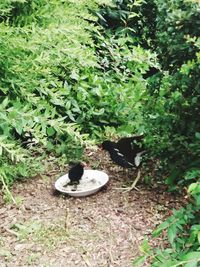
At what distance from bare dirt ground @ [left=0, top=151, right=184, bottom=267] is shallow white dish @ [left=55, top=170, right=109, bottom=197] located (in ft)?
0.15

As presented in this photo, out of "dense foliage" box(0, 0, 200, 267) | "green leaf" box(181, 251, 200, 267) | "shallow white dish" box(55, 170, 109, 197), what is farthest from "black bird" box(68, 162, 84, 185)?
"green leaf" box(181, 251, 200, 267)

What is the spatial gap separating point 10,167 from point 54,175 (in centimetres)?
35

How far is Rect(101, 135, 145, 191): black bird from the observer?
3230 mm

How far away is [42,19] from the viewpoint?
343cm

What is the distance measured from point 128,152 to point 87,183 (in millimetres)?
365

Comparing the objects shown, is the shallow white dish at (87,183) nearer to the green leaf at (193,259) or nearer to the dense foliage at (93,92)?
the dense foliage at (93,92)

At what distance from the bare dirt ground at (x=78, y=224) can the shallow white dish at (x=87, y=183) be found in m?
0.05

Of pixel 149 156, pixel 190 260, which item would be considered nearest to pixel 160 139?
pixel 149 156

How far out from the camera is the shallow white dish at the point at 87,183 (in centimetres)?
306

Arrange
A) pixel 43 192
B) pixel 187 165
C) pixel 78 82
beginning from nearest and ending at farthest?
pixel 187 165
pixel 43 192
pixel 78 82

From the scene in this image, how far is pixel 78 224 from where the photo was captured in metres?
2.81

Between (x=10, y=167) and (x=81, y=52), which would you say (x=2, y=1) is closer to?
(x=81, y=52)

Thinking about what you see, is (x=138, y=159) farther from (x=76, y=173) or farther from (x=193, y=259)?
(x=193, y=259)

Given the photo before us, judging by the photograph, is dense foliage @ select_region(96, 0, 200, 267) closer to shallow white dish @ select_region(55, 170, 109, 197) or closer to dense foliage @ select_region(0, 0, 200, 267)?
dense foliage @ select_region(0, 0, 200, 267)
